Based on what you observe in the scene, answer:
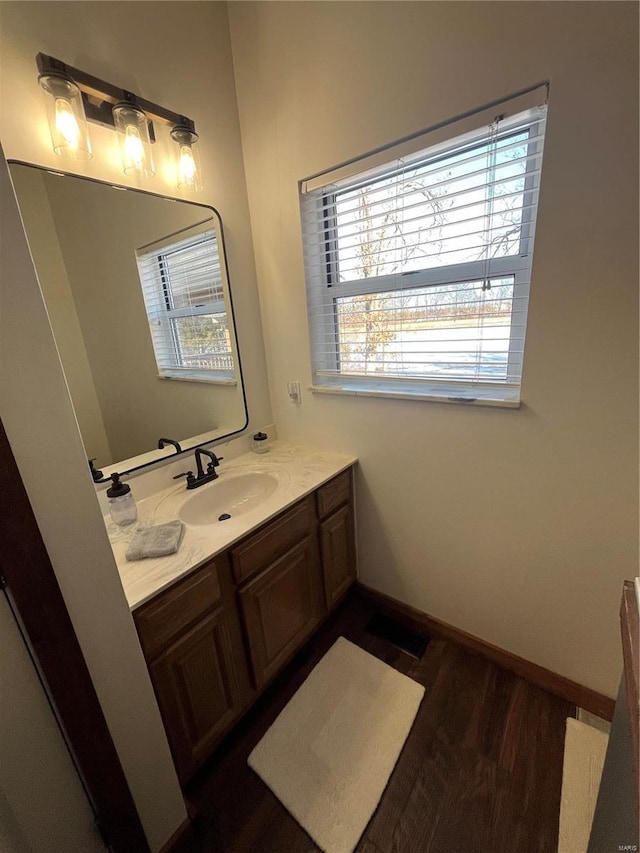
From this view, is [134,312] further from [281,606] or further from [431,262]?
[281,606]

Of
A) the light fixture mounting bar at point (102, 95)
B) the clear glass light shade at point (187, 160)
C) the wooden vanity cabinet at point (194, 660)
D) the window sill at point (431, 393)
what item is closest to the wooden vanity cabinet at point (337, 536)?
the window sill at point (431, 393)

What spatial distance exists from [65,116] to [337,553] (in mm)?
1904

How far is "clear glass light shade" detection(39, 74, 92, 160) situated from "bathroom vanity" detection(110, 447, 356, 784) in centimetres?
124

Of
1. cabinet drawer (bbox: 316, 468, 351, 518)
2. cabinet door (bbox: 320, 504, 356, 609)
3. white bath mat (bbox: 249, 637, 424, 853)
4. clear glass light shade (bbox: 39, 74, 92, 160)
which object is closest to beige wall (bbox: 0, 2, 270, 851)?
clear glass light shade (bbox: 39, 74, 92, 160)

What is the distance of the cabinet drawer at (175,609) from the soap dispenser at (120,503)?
404 millimetres

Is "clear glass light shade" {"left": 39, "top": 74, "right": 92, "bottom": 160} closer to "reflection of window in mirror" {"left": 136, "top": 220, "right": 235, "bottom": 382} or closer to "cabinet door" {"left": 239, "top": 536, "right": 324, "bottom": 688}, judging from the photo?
"reflection of window in mirror" {"left": 136, "top": 220, "right": 235, "bottom": 382}

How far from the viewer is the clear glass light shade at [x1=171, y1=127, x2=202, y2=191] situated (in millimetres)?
1303

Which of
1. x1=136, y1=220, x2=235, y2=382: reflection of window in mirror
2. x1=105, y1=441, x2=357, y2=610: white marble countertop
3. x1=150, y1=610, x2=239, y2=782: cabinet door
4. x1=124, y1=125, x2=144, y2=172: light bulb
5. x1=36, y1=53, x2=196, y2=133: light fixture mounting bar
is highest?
x1=36, y1=53, x2=196, y2=133: light fixture mounting bar

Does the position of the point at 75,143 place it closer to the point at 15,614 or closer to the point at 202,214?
the point at 202,214

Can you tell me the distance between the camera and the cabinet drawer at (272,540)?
1175 mm

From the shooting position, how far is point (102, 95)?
1114mm

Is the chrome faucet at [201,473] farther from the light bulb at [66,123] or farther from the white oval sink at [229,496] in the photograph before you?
the light bulb at [66,123]

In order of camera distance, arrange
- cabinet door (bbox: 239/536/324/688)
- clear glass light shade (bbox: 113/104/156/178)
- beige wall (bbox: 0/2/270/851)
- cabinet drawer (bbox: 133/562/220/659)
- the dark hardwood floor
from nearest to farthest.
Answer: beige wall (bbox: 0/2/270/851)
cabinet drawer (bbox: 133/562/220/659)
the dark hardwood floor
clear glass light shade (bbox: 113/104/156/178)
cabinet door (bbox: 239/536/324/688)

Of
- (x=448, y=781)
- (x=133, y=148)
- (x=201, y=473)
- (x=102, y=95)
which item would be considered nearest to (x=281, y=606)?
(x=201, y=473)
